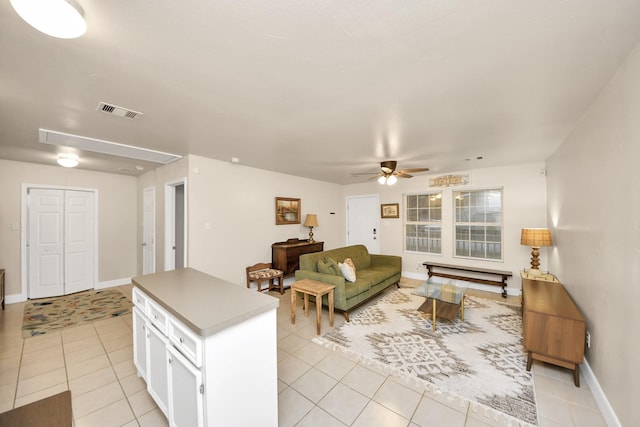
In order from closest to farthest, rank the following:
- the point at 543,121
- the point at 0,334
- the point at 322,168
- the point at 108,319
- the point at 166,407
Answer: the point at 166,407, the point at 543,121, the point at 0,334, the point at 108,319, the point at 322,168

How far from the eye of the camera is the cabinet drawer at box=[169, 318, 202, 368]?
128cm

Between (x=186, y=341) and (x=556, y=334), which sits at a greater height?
(x=186, y=341)

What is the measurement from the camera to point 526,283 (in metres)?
3.09

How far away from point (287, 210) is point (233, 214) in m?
1.31

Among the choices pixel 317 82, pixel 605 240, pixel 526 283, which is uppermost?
pixel 317 82

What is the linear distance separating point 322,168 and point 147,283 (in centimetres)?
340

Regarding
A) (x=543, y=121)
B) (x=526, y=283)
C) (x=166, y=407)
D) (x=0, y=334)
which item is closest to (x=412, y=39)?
(x=543, y=121)

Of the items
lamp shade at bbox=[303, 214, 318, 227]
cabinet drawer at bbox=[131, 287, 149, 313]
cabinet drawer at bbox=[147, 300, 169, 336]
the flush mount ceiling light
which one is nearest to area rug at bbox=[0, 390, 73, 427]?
cabinet drawer at bbox=[147, 300, 169, 336]

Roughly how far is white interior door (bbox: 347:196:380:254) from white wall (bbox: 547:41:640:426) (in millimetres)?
3904

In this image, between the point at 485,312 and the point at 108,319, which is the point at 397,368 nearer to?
the point at 485,312

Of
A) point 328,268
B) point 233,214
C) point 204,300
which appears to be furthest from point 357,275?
point 204,300

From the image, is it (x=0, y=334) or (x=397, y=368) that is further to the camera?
(x=0, y=334)

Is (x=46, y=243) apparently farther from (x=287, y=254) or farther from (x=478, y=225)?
(x=478, y=225)

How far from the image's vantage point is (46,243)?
4383 mm
